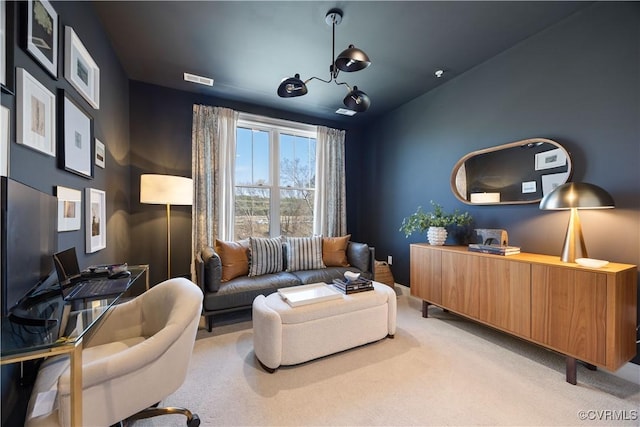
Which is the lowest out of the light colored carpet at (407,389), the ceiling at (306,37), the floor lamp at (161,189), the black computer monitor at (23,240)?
the light colored carpet at (407,389)

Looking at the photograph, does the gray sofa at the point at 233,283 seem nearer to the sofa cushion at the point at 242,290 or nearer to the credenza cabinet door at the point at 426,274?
the sofa cushion at the point at 242,290

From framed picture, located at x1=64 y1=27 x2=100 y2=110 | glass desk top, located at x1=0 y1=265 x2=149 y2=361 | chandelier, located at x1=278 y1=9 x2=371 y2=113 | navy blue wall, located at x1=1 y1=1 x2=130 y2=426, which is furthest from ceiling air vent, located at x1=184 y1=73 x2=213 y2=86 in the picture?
glass desk top, located at x1=0 y1=265 x2=149 y2=361

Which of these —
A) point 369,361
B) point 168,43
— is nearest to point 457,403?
point 369,361

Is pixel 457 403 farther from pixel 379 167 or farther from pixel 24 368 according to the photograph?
pixel 379 167

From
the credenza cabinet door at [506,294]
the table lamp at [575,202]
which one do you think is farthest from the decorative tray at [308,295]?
the table lamp at [575,202]

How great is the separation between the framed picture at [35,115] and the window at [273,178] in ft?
7.19

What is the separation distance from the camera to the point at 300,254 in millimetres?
3266

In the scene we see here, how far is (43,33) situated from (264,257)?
7.90 ft

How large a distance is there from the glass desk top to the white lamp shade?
1.45 metres

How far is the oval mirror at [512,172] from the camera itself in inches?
86.3

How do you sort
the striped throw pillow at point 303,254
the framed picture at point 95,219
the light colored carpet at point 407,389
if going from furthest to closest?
the striped throw pillow at point 303,254 < the framed picture at point 95,219 < the light colored carpet at point 407,389

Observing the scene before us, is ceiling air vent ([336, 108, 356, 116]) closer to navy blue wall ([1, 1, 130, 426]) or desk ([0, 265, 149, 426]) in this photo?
navy blue wall ([1, 1, 130, 426])

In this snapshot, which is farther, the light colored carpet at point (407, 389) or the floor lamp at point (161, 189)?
the floor lamp at point (161, 189)

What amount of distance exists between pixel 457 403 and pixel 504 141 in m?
2.41
